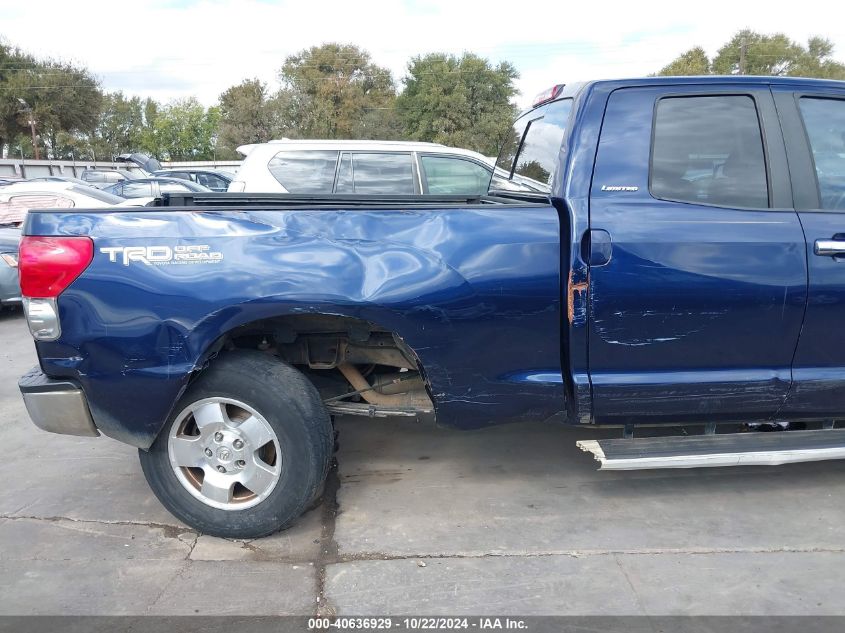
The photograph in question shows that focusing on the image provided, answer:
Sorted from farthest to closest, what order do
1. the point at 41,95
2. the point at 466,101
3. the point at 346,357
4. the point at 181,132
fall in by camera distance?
the point at 181,132 < the point at 41,95 < the point at 466,101 < the point at 346,357

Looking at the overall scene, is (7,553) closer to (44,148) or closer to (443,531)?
(443,531)

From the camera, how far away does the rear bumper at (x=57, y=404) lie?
298 cm

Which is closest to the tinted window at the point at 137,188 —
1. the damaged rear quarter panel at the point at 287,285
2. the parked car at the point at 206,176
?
the parked car at the point at 206,176

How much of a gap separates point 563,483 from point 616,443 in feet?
1.94

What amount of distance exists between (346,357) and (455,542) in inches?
42.2

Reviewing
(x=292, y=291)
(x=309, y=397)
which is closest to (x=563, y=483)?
(x=309, y=397)

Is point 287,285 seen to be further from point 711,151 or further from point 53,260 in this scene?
point 711,151

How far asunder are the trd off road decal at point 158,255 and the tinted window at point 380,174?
4.74 m

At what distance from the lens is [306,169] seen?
7.49 meters

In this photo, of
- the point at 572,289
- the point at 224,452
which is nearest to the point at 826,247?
the point at 572,289

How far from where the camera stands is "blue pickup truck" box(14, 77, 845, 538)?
113 inches

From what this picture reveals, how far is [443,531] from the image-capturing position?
129 inches

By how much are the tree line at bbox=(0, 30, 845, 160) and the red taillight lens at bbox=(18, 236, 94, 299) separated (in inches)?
1514

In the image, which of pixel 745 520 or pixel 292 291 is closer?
pixel 292 291
